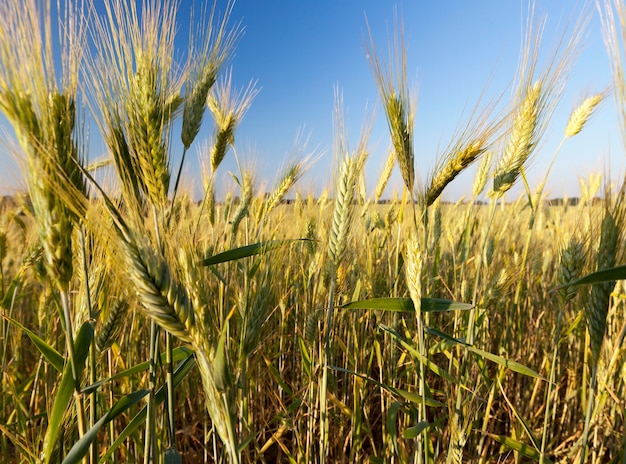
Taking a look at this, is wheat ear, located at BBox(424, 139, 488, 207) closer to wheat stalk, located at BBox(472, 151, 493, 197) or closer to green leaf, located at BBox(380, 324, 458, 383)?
green leaf, located at BBox(380, 324, 458, 383)

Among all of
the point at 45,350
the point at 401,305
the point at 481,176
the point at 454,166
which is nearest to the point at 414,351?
the point at 401,305

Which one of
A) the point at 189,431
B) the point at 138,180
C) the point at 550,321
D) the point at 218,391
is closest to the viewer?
the point at 218,391

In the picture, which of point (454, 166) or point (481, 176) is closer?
point (454, 166)

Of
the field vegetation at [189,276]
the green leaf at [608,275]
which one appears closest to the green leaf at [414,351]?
the field vegetation at [189,276]

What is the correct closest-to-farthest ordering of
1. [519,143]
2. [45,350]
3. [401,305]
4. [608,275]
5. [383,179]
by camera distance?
[608,275] < [45,350] < [401,305] < [519,143] < [383,179]

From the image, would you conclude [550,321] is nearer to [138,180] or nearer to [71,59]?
[138,180]

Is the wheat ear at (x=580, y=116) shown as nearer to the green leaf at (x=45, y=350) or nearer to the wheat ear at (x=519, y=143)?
the wheat ear at (x=519, y=143)

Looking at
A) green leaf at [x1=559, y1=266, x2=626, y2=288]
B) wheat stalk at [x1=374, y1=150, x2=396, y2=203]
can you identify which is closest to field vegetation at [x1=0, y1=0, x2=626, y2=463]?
green leaf at [x1=559, y1=266, x2=626, y2=288]

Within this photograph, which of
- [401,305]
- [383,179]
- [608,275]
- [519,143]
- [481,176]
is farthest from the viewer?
[383,179]

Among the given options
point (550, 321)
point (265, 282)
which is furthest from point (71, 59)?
point (550, 321)

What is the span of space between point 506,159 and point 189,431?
1.69 metres

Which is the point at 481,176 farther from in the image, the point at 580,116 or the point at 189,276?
the point at 189,276

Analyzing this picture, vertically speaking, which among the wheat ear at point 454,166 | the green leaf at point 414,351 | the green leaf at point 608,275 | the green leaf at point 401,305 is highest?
the wheat ear at point 454,166

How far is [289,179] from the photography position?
204 centimetres
